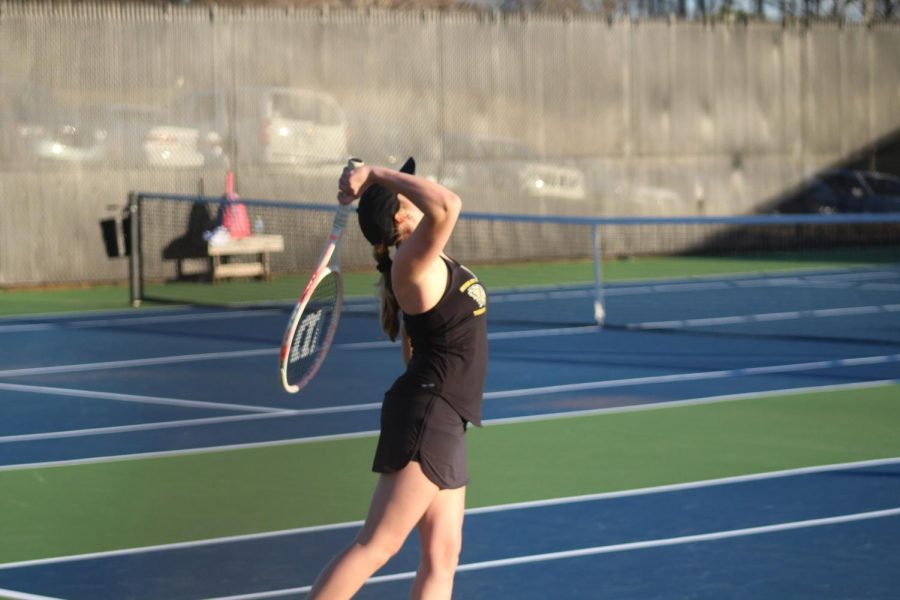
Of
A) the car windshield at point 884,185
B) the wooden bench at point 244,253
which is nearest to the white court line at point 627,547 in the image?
the wooden bench at point 244,253

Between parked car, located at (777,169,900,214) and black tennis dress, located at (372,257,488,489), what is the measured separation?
2226 cm

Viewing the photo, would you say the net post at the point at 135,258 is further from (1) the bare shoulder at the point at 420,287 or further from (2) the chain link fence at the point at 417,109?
(1) the bare shoulder at the point at 420,287

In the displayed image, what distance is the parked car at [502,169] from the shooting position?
24.1m

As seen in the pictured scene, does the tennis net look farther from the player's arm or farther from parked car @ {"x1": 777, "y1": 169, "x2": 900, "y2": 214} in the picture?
the player's arm

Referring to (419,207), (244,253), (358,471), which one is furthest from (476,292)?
(244,253)

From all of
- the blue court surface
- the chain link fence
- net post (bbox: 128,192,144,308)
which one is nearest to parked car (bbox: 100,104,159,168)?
the chain link fence

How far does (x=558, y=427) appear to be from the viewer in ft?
34.4

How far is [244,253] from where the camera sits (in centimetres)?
2181

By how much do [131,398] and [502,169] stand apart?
13086mm

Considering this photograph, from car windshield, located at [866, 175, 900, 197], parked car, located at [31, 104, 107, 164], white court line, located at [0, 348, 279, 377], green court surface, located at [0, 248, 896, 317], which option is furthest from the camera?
car windshield, located at [866, 175, 900, 197]

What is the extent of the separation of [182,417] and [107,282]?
36.6 feet

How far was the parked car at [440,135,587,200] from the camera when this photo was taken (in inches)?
950

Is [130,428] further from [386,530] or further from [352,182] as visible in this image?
[352,182]

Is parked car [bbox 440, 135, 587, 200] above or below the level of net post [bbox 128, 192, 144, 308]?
above
